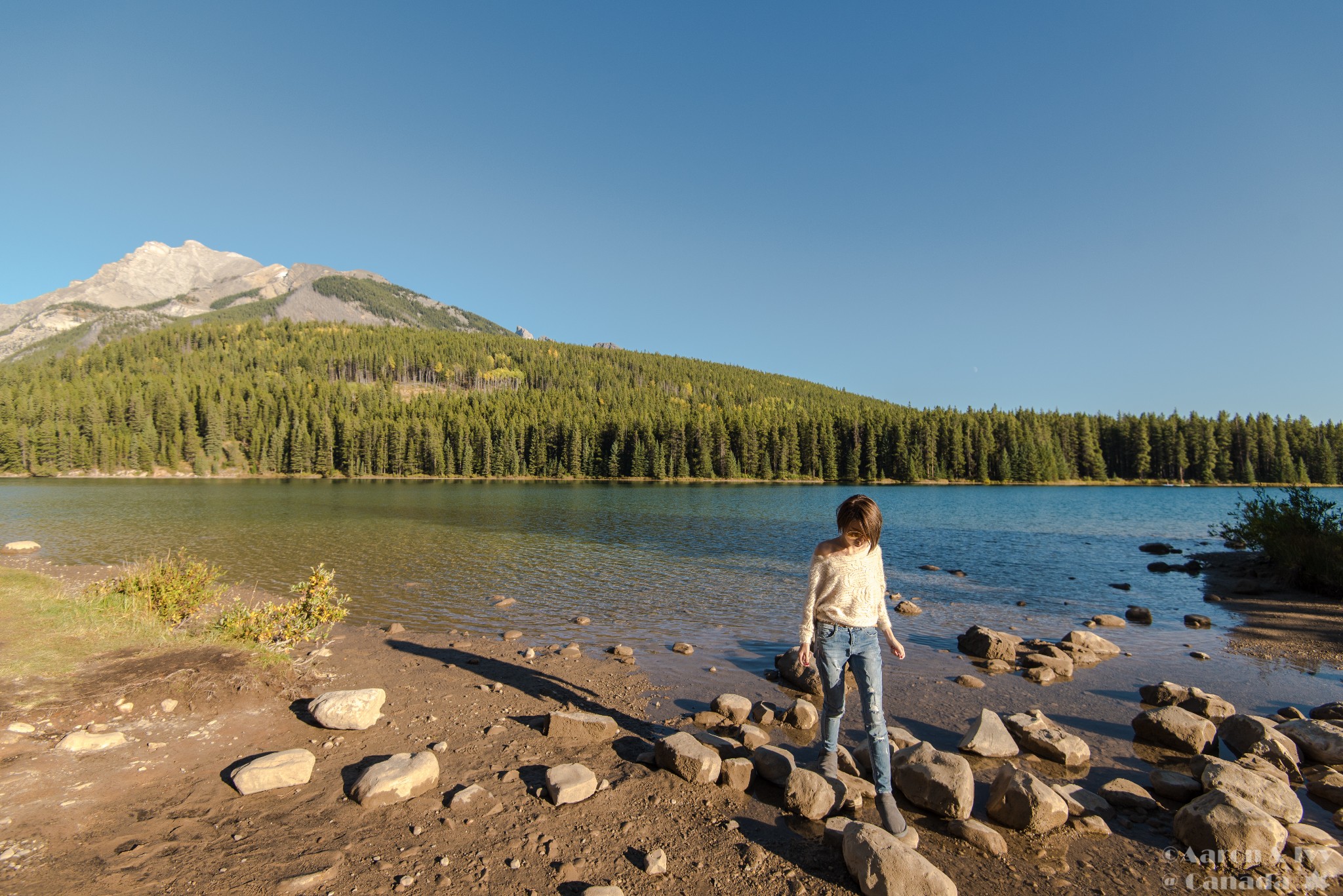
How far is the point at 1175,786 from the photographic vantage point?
884cm

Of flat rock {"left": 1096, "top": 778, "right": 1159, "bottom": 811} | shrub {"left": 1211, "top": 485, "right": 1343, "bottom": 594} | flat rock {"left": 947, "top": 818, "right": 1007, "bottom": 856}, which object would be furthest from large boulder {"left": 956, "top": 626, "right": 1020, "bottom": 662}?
shrub {"left": 1211, "top": 485, "right": 1343, "bottom": 594}

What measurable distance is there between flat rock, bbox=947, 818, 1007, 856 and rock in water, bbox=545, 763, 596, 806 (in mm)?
4894

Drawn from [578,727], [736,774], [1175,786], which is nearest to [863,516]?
[736,774]

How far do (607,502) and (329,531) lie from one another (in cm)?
3906

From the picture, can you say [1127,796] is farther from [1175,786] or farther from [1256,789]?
[1256,789]

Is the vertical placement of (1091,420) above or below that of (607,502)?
above

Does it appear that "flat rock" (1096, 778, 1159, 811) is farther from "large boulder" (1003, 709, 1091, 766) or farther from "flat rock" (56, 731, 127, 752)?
"flat rock" (56, 731, 127, 752)

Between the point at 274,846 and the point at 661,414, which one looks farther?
the point at 661,414

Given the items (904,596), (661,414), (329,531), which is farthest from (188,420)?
(904,596)

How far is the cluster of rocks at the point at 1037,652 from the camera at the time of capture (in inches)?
595

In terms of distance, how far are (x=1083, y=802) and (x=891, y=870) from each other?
14.7ft

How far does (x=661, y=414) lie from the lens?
551 feet

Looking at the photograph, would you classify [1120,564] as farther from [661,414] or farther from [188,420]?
[188,420]

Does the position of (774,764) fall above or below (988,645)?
above
